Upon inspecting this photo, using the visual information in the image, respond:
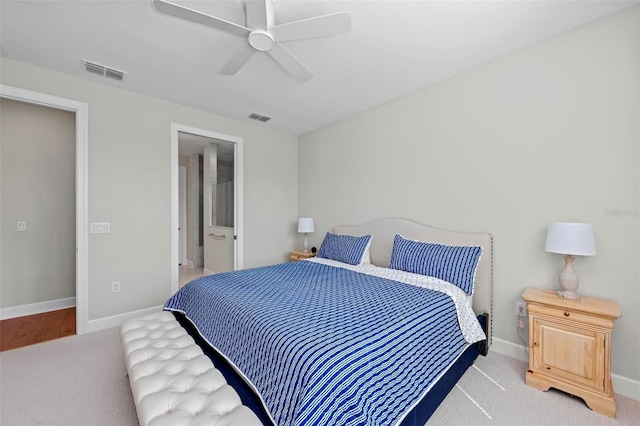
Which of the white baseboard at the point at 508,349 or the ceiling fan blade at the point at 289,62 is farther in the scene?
the white baseboard at the point at 508,349

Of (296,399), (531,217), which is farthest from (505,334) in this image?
(296,399)

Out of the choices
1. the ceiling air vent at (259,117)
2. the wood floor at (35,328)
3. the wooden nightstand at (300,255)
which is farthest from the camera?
the wooden nightstand at (300,255)

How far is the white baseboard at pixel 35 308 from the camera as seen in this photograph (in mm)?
3277

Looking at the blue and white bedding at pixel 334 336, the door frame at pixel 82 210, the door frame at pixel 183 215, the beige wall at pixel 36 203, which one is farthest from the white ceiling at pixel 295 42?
the door frame at pixel 183 215

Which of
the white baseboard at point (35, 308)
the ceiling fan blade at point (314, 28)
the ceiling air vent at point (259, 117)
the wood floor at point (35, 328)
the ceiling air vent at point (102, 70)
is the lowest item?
the wood floor at point (35, 328)

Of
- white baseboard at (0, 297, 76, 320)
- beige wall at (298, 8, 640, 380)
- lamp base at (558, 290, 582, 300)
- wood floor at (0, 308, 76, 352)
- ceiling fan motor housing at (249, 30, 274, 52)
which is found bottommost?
wood floor at (0, 308, 76, 352)

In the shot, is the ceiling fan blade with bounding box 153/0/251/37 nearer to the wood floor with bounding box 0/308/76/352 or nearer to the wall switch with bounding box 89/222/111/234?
the wall switch with bounding box 89/222/111/234

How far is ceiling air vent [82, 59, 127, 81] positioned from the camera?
2.59 m

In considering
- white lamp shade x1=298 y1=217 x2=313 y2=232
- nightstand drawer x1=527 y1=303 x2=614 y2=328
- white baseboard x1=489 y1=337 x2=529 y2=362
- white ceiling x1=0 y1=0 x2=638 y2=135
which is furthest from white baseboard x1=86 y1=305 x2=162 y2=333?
nightstand drawer x1=527 y1=303 x2=614 y2=328

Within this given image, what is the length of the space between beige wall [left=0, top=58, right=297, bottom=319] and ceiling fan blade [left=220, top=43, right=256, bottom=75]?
5.36 feet

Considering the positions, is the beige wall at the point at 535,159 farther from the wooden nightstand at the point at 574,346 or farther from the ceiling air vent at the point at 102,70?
the ceiling air vent at the point at 102,70

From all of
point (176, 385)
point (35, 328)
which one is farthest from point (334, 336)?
point (35, 328)

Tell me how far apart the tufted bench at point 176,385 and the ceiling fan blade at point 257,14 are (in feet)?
6.97

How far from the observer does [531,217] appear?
232cm
